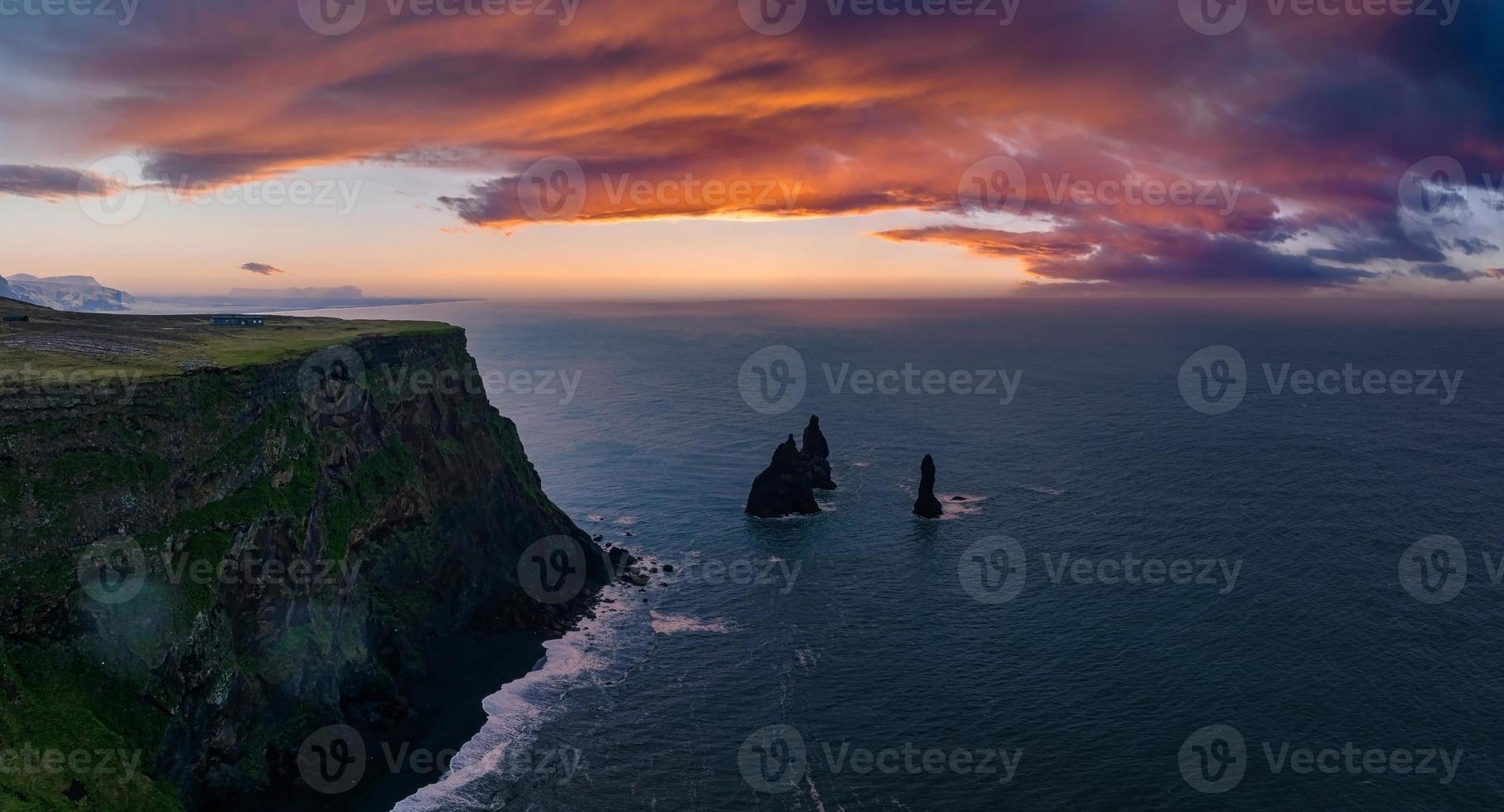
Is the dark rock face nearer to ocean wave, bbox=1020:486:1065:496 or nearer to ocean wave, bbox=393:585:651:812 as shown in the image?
ocean wave, bbox=393:585:651:812

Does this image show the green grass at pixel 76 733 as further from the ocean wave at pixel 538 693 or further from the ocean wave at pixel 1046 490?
the ocean wave at pixel 1046 490

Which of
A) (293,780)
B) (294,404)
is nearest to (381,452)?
(294,404)

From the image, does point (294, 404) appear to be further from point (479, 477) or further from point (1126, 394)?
point (1126, 394)

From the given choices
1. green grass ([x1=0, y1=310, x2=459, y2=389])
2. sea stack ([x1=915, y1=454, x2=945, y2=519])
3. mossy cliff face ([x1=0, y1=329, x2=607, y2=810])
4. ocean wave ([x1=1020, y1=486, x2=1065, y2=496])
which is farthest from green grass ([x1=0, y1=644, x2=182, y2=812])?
ocean wave ([x1=1020, y1=486, x2=1065, y2=496])

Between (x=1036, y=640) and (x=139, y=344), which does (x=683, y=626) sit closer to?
(x=1036, y=640)

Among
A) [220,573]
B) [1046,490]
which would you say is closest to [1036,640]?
[1046,490]

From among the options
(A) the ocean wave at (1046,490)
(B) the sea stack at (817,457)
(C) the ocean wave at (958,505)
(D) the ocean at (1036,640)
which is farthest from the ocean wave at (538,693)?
(A) the ocean wave at (1046,490)
